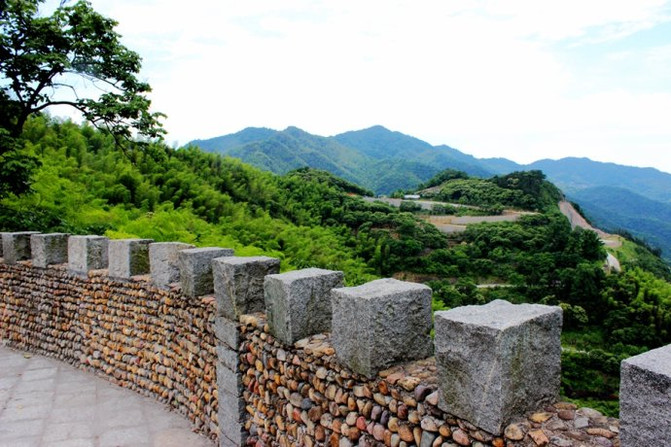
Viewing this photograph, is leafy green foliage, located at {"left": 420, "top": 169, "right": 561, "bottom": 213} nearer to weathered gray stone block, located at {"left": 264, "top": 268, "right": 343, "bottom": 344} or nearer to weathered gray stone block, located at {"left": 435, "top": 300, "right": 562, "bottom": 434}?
weathered gray stone block, located at {"left": 264, "top": 268, "right": 343, "bottom": 344}

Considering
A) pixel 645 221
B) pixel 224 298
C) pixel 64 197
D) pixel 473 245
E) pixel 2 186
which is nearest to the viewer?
pixel 224 298

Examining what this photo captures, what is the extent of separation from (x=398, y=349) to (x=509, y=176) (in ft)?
214

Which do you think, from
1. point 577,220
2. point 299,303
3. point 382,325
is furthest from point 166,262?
point 577,220

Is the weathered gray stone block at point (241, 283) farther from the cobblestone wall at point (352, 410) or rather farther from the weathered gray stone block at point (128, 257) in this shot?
Answer: the weathered gray stone block at point (128, 257)

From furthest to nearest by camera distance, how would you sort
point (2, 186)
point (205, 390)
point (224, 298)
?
point (2, 186), point (205, 390), point (224, 298)

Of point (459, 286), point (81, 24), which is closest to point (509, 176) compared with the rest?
point (459, 286)

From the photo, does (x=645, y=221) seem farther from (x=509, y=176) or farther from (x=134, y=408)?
(x=134, y=408)

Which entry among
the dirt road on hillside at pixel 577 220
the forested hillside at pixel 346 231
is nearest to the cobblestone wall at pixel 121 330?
the forested hillside at pixel 346 231

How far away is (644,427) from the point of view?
1.63m

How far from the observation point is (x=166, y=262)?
17.2ft

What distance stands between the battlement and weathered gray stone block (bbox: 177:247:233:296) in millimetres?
14

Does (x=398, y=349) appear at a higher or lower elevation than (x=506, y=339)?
lower

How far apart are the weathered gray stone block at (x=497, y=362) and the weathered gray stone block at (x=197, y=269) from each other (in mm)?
3085

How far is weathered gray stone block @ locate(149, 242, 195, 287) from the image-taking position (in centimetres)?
523
